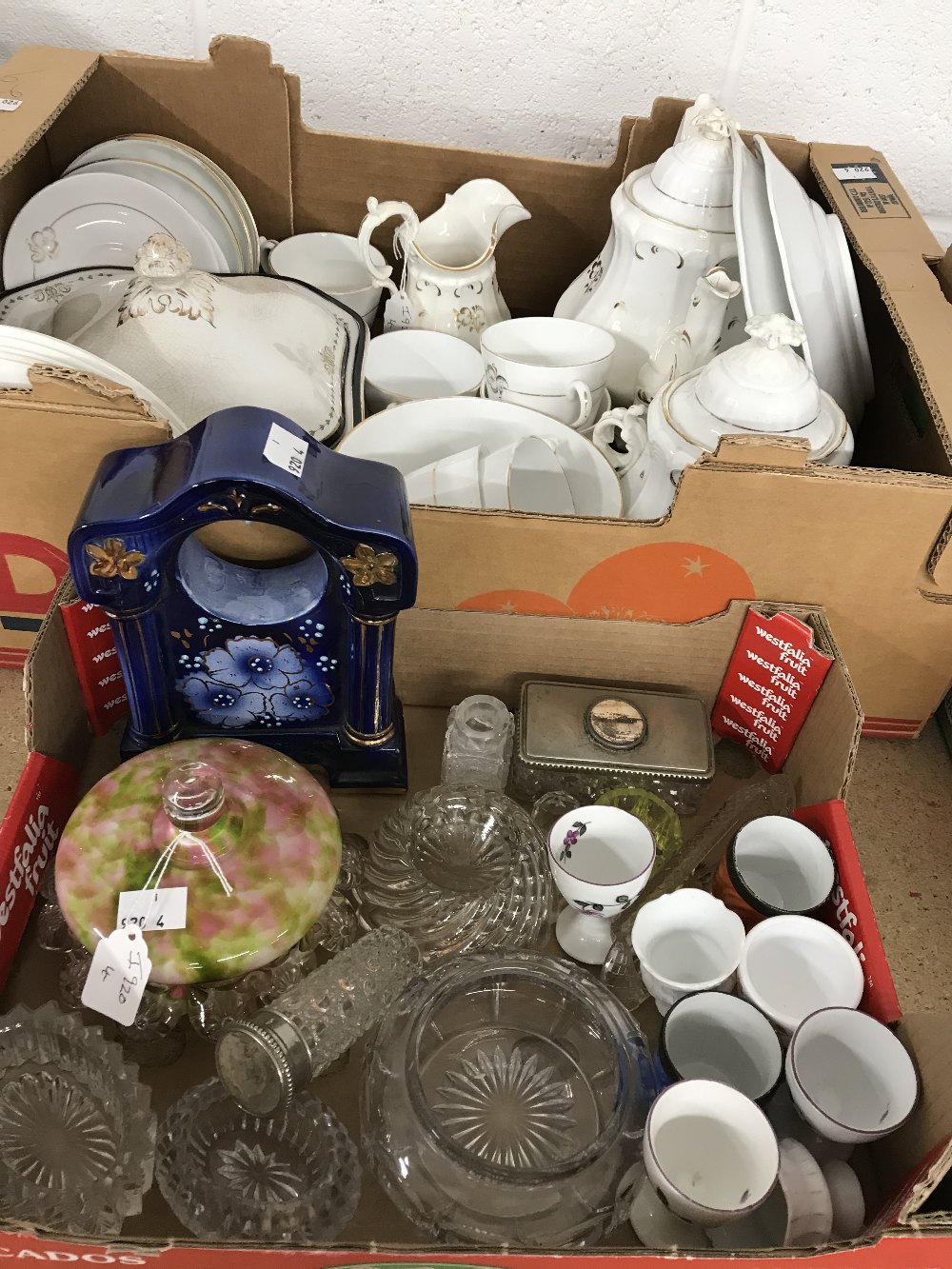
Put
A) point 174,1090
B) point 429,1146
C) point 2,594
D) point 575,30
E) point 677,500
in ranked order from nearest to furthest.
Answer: point 429,1146, point 174,1090, point 677,500, point 2,594, point 575,30

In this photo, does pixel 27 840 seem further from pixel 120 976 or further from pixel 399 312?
pixel 399 312

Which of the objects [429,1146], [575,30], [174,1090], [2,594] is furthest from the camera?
[575,30]

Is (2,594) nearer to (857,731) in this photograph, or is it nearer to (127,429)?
(127,429)

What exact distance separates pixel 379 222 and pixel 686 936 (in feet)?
2.62

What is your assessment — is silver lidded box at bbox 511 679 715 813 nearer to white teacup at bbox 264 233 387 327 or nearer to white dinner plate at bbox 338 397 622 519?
white dinner plate at bbox 338 397 622 519

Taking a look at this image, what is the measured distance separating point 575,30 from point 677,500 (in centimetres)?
75

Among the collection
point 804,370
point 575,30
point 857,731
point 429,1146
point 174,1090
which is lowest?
point 174,1090

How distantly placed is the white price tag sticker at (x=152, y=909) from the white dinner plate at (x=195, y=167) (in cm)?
84

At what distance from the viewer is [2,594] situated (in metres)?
0.93

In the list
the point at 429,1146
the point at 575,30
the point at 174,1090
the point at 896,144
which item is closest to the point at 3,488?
the point at 174,1090

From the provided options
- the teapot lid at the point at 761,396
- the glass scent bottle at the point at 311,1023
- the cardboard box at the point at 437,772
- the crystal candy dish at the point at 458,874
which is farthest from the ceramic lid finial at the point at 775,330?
the glass scent bottle at the point at 311,1023

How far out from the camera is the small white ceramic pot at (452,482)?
0.92 meters

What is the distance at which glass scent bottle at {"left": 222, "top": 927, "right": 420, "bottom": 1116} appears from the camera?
0.63m

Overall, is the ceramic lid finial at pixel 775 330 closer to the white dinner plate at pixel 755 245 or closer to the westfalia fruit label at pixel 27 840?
the white dinner plate at pixel 755 245
